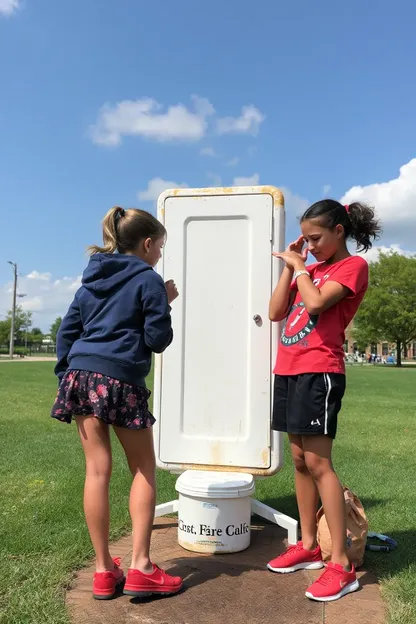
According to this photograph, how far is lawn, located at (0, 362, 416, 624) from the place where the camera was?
2615 mm

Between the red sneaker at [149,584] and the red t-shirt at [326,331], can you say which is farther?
the red t-shirt at [326,331]

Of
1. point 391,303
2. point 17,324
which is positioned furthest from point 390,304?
point 17,324

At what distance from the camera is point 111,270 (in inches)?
105

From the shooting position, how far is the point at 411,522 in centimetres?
389

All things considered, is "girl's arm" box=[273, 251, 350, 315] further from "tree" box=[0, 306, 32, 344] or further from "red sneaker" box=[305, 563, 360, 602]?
"tree" box=[0, 306, 32, 344]

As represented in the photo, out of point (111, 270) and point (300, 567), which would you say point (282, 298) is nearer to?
point (111, 270)

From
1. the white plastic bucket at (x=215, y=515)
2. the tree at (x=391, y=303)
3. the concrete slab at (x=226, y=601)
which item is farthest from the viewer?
the tree at (x=391, y=303)

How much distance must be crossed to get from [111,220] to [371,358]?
7359 centimetres

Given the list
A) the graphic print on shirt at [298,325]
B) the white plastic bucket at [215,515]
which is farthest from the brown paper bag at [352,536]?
the graphic print on shirt at [298,325]

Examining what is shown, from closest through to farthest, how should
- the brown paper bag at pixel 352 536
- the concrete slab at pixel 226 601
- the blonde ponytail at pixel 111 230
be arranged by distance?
the concrete slab at pixel 226 601
the blonde ponytail at pixel 111 230
the brown paper bag at pixel 352 536

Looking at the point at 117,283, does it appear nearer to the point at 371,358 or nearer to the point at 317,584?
the point at 317,584

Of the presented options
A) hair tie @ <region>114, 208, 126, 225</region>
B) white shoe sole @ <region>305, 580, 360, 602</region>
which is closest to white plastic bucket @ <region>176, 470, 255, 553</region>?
white shoe sole @ <region>305, 580, 360, 602</region>

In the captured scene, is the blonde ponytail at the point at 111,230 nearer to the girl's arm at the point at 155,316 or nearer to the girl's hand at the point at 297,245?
the girl's arm at the point at 155,316

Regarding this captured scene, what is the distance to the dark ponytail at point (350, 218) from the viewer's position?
2.93 meters
